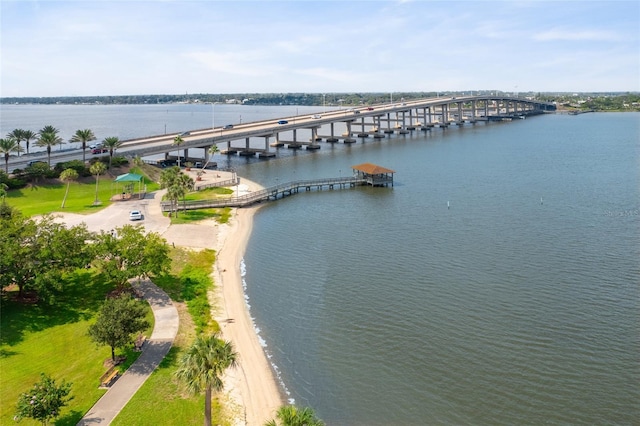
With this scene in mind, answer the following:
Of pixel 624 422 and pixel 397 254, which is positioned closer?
pixel 624 422

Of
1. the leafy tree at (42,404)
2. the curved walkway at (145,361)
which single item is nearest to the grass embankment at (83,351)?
the curved walkway at (145,361)

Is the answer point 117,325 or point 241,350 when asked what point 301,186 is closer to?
point 241,350

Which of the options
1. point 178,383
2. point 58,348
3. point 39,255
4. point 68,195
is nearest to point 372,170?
point 68,195

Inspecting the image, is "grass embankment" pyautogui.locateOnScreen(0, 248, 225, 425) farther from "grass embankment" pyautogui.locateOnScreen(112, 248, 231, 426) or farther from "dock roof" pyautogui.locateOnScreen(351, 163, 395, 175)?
"dock roof" pyautogui.locateOnScreen(351, 163, 395, 175)

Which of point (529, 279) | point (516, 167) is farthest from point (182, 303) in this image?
point (516, 167)

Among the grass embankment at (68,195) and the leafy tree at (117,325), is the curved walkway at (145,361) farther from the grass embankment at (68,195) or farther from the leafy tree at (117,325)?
the grass embankment at (68,195)

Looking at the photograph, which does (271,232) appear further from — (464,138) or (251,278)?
(464,138)
